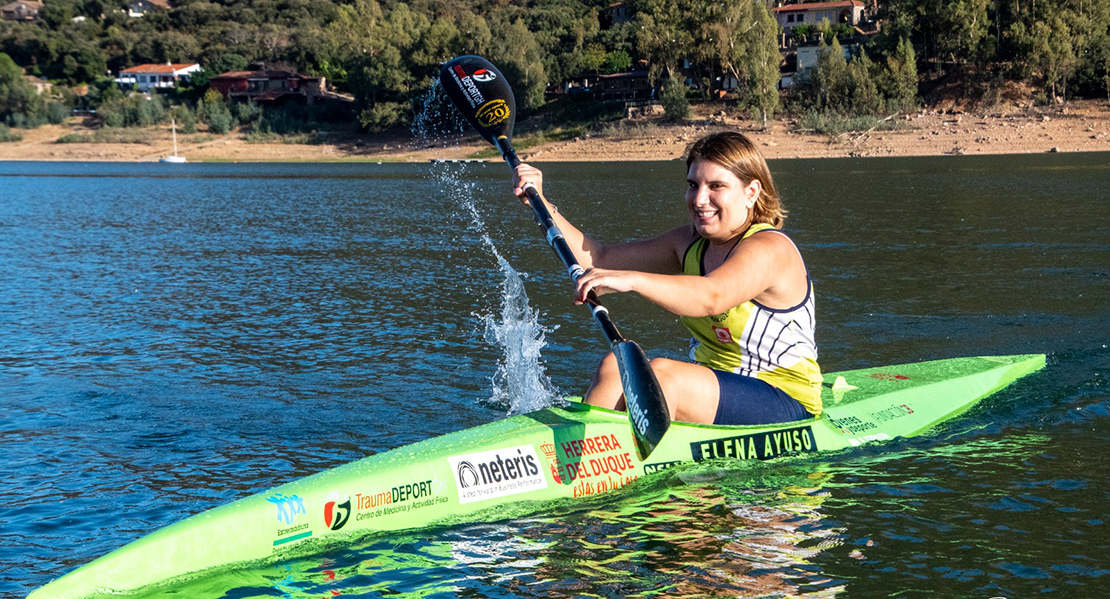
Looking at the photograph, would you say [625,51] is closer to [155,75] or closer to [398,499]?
[155,75]

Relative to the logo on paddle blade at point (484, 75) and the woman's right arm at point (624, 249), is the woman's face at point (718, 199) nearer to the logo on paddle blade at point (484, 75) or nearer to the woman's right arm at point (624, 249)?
the woman's right arm at point (624, 249)

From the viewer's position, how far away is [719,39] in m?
65.4

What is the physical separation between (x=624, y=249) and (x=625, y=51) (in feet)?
259

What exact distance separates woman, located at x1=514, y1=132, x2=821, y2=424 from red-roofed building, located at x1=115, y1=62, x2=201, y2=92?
4213 inches

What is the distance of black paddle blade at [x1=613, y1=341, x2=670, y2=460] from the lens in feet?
17.7

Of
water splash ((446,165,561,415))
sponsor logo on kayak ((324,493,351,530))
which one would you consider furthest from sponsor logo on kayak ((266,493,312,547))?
water splash ((446,165,561,415))

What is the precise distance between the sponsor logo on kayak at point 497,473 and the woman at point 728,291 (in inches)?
22.3

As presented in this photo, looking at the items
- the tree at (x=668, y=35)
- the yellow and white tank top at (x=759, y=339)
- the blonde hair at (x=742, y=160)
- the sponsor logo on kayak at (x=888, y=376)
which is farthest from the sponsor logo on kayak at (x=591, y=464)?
the tree at (x=668, y=35)

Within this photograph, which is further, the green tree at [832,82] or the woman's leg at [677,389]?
the green tree at [832,82]

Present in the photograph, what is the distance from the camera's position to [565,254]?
5.78 meters

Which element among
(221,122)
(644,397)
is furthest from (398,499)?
(221,122)

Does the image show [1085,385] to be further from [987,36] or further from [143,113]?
[143,113]

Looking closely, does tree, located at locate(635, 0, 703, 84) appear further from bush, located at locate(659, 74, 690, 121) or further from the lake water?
the lake water

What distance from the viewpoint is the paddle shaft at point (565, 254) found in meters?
5.49
